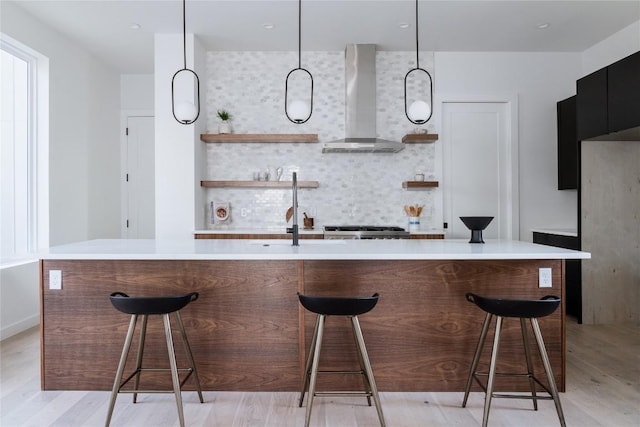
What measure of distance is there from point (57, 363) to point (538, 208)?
4.98 meters

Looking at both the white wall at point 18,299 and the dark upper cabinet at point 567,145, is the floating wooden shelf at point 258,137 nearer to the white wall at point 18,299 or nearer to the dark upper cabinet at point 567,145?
the white wall at point 18,299

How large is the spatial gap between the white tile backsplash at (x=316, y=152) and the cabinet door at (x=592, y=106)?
60.2 inches

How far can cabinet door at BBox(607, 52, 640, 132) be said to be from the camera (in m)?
3.62

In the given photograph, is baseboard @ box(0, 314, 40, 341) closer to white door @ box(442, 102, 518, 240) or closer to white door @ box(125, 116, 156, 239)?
white door @ box(125, 116, 156, 239)

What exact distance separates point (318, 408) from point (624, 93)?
3.52 m

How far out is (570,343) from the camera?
3748 mm

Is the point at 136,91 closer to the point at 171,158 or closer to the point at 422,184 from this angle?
the point at 171,158

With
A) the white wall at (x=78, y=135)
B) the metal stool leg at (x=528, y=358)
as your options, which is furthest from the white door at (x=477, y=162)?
the white wall at (x=78, y=135)

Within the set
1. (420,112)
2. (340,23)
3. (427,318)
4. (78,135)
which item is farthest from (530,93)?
(78,135)

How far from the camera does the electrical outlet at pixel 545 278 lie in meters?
2.70

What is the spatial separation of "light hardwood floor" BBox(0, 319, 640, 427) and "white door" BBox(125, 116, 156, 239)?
3.19m

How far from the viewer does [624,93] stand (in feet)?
12.3

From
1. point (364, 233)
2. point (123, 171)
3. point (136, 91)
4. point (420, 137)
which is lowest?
point (364, 233)

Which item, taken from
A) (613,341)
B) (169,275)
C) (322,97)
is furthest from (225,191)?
(613,341)
